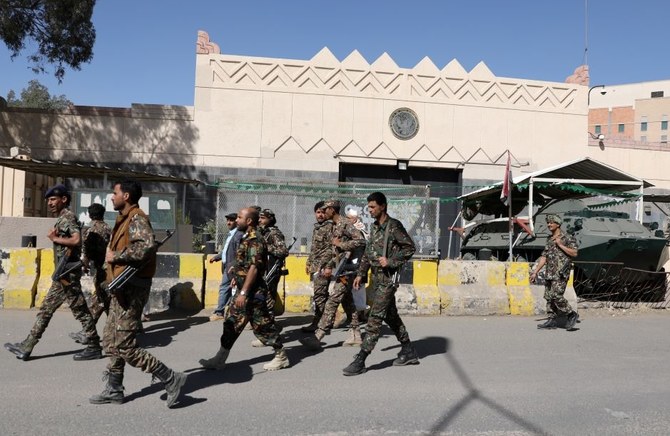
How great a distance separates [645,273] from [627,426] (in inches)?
345

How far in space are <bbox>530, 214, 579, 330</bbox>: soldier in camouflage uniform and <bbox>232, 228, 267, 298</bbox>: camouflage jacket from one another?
5028 mm

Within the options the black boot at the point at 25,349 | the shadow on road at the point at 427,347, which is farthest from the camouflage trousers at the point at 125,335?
the shadow on road at the point at 427,347

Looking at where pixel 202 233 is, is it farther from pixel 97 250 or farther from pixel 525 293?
pixel 97 250

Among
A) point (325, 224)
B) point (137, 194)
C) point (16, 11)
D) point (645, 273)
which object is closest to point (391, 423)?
point (137, 194)

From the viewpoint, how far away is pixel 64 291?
6312 millimetres

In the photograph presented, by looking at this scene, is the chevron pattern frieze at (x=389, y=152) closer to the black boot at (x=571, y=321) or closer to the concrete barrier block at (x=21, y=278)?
the concrete barrier block at (x=21, y=278)

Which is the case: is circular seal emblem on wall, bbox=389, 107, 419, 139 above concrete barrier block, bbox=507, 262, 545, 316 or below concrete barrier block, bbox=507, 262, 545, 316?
above

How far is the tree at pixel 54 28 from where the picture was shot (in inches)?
658

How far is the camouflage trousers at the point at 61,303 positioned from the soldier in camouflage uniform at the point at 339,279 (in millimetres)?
2379

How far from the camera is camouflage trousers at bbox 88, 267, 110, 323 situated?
6.51 meters

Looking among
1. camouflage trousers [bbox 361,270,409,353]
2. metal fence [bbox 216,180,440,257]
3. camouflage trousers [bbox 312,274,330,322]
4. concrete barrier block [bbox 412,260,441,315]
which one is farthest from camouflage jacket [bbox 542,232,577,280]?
camouflage trousers [bbox 361,270,409,353]

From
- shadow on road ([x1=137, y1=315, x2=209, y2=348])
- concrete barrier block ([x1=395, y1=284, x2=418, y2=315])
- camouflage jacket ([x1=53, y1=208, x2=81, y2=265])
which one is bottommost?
shadow on road ([x1=137, y1=315, x2=209, y2=348])

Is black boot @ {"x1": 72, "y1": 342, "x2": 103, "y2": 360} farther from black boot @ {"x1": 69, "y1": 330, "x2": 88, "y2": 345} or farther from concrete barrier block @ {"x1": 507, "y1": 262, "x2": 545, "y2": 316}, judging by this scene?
concrete barrier block @ {"x1": 507, "y1": 262, "x2": 545, "y2": 316}

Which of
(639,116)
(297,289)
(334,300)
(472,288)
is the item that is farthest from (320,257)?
(639,116)
